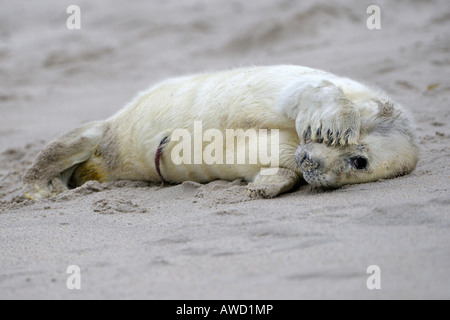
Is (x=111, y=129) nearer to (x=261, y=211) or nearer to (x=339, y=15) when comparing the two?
(x=261, y=211)

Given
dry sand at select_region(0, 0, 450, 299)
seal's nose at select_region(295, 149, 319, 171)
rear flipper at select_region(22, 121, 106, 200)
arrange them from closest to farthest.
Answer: dry sand at select_region(0, 0, 450, 299), seal's nose at select_region(295, 149, 319, 171), rear flipper at select_region(22, 121, 106, 200)

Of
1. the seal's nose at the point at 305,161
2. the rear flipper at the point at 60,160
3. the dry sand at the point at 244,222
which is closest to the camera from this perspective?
the dry sand at the point at 244,222

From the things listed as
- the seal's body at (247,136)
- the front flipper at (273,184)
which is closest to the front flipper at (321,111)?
the seal's body at (247,136)

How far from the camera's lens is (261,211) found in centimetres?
339

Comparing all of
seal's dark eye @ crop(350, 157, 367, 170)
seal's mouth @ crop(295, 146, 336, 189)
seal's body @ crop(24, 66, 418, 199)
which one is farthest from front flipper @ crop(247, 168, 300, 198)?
seal's dark eye @ crop(350, 157, 367, 170)

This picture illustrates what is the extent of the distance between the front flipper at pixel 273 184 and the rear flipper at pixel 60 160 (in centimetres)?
169

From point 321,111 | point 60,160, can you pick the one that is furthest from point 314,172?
point 60,160

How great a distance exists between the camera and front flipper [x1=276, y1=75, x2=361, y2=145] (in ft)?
12.3

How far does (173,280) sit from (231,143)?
176 centimetres

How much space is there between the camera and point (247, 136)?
414cm

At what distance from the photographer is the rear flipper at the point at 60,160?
501 cm

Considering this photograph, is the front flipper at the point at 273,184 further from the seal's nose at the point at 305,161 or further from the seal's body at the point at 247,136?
the seal's nose at the point at 305,161

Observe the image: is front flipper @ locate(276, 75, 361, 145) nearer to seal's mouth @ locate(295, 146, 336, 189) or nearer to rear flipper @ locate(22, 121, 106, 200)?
seal's mouth @ locate(295, 146, 336, 189)

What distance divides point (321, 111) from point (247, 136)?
55 centimetres
